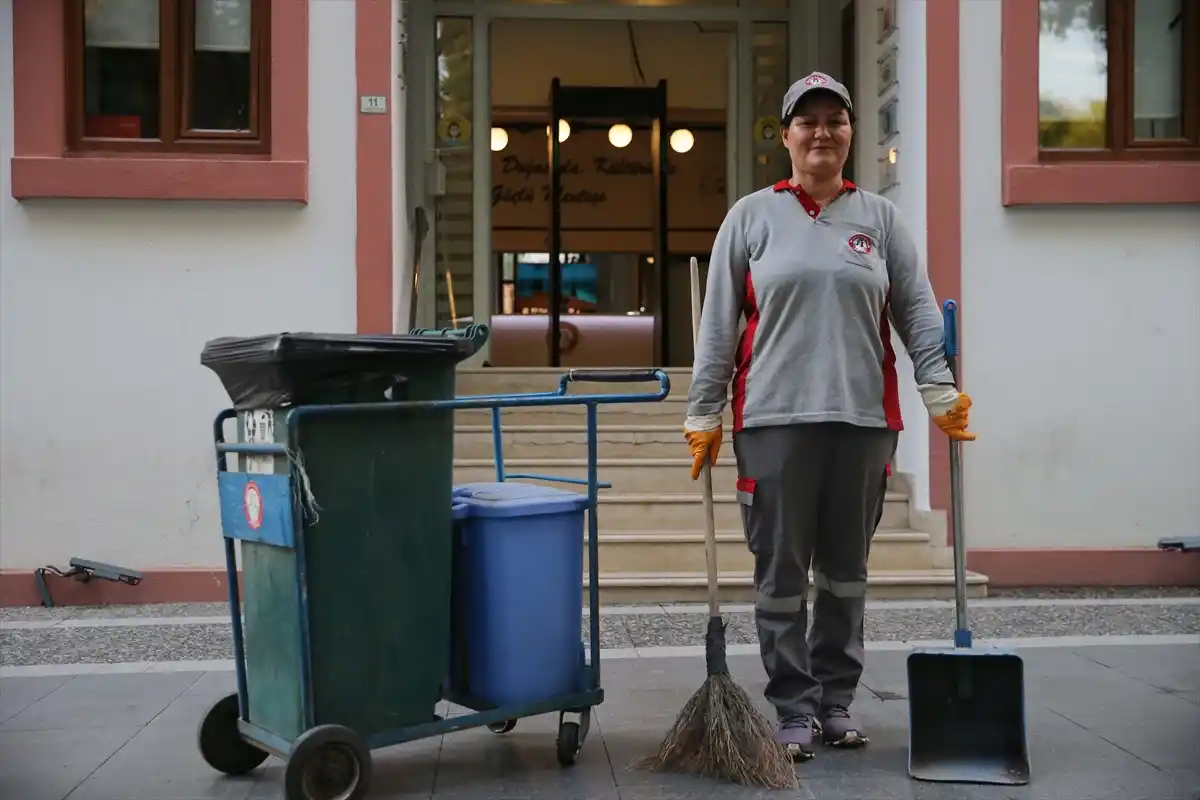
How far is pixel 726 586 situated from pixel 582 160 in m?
12.6

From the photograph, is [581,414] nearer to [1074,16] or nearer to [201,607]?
[201,607]

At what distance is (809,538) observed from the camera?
4129 millimetres

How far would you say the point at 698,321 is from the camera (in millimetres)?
4262

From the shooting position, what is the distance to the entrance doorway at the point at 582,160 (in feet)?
34.7

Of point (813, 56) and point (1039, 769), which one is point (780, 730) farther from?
point (813, 56)

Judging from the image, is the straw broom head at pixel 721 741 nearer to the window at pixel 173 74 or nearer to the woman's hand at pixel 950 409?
the woman's hand at pixel 950 409

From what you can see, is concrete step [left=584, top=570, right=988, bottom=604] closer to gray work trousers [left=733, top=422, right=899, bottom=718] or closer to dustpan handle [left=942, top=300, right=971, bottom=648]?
gray work trousers [left=733, top=422, right=899, bottom=718]

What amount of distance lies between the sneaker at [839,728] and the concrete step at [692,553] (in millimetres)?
3009

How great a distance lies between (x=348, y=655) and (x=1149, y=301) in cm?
594

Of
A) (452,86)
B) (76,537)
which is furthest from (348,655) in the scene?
(452,86)

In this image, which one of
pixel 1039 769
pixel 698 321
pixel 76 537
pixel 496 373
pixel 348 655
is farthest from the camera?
pixel 496 373

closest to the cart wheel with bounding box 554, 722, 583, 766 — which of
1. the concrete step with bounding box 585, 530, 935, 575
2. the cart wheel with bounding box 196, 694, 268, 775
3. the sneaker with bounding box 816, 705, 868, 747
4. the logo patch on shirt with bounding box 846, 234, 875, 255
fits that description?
the sneaker with bounding box 816, 705, 868, 747

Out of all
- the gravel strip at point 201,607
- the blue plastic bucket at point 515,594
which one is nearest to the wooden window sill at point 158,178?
the gravel strip at point 201,607

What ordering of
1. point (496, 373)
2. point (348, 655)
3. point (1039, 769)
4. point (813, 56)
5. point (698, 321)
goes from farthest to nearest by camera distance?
point (813, 56) < point (496, 373) < point (698, 321) < point (1039, 769) < point (348, 655)
